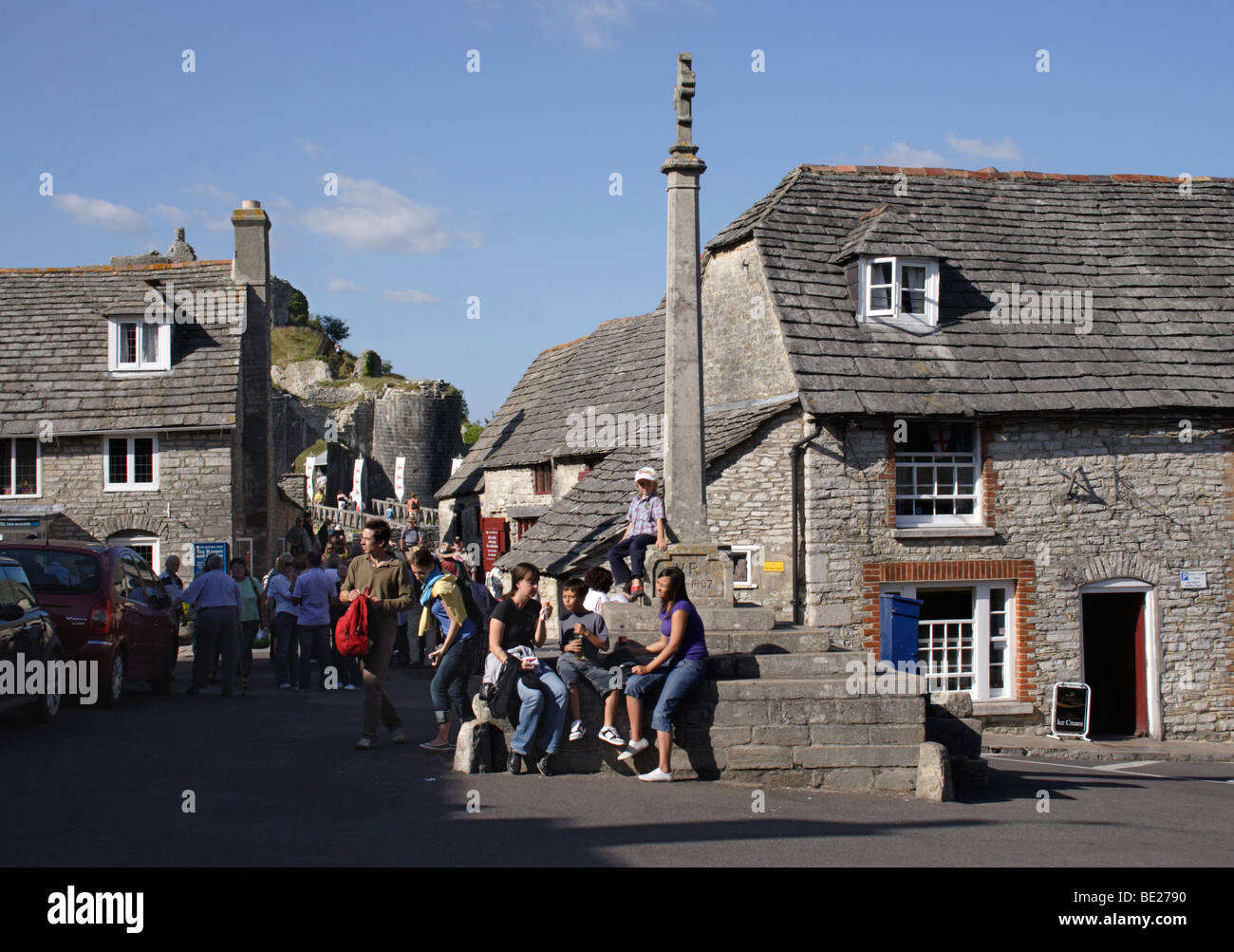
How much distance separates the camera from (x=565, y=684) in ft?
29.7

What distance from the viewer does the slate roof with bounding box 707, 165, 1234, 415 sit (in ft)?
59.1

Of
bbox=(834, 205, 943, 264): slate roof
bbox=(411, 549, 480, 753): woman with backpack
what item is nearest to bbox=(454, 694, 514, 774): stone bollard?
bbox=(411, 549, 480, 753): woman with backpack

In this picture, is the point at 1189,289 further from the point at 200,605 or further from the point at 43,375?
the point at 43,375

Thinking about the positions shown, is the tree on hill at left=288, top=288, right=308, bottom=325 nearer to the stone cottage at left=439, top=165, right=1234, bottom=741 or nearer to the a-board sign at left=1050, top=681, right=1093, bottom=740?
the stone cottage at left=439, top=165, right=1234, bottom=741

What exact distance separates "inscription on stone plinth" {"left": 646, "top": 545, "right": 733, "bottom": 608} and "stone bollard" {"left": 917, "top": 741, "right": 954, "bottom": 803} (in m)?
2.48

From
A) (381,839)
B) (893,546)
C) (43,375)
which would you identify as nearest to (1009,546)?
(893,546)

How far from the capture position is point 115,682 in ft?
39.3

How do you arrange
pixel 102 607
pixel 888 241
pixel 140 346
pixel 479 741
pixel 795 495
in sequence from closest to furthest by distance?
pixel 479 741 < pixel 102 607 < pixel 795 495 < pixel 888 241 < pixel 140 346

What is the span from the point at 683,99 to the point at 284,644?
8330 millimetres

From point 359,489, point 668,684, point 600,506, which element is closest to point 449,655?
point 668,684

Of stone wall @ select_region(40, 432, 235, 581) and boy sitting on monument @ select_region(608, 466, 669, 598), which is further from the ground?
stone wall @ select_region(40, 432, 235, 581)

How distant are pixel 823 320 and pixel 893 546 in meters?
3.75

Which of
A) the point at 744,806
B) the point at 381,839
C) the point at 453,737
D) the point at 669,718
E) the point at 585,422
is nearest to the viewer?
the point at 381,839

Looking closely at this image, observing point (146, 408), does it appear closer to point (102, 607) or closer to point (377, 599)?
point (102, 607)
